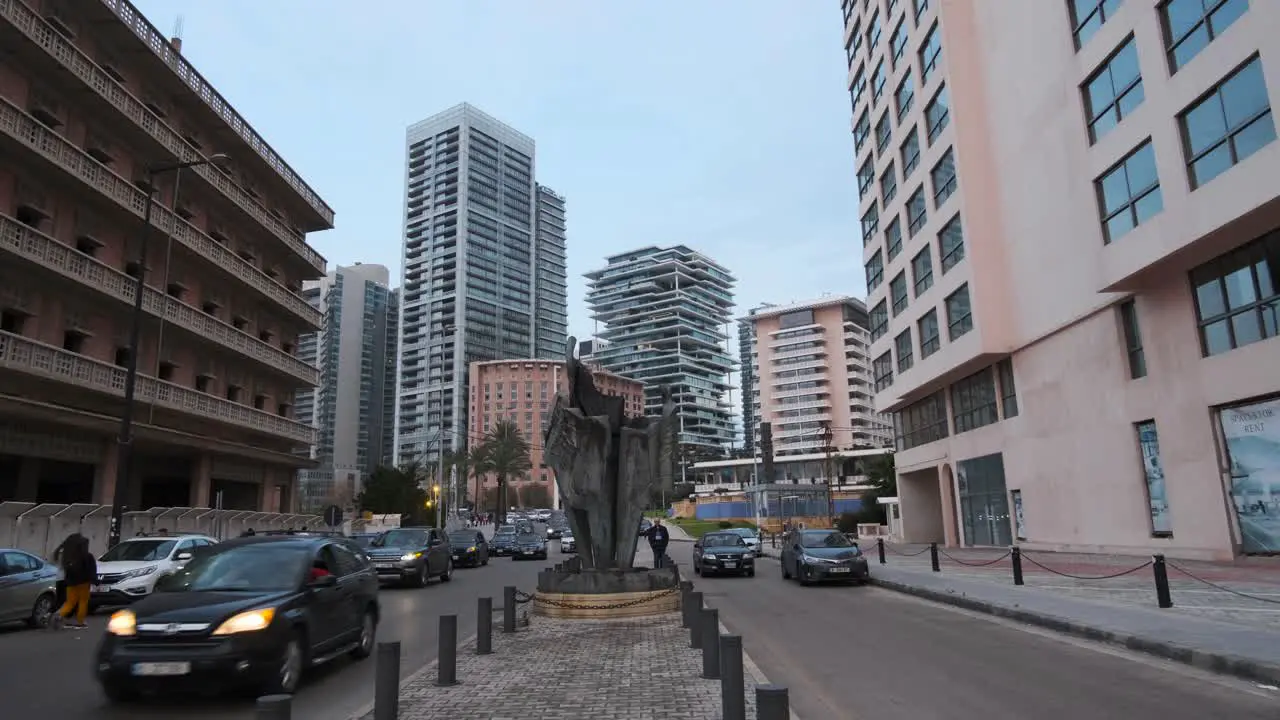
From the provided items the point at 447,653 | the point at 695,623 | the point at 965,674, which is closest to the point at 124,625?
the point at 447,653

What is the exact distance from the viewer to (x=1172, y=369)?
21.3 metres

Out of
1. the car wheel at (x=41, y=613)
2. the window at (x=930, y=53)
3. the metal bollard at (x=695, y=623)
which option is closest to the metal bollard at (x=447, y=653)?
the metal bollard at (x=695, y=623)

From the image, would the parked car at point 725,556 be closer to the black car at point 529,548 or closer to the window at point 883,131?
the black car at point 529,548

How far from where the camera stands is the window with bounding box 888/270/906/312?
140ft

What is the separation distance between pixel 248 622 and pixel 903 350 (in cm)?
3955

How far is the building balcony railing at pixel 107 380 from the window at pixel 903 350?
105 feet

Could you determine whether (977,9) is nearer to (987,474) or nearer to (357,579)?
(987,474)

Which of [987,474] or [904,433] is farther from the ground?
[904,433]

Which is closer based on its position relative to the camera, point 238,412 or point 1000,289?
point 1000,289

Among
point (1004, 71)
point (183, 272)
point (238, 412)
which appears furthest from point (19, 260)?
point (1004, 71)

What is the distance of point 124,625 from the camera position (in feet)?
24.3

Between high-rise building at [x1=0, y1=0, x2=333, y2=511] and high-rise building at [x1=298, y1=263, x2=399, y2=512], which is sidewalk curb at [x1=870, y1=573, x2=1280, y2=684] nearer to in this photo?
high-rise building at [x1=0, y1=0, x2=333, y2=511]

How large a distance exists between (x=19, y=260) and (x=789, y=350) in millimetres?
132723

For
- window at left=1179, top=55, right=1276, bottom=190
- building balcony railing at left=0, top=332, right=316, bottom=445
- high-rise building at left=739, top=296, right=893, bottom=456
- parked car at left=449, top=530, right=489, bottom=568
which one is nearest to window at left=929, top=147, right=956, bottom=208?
window at left=1179, top=55, right=1276, bottom=190
